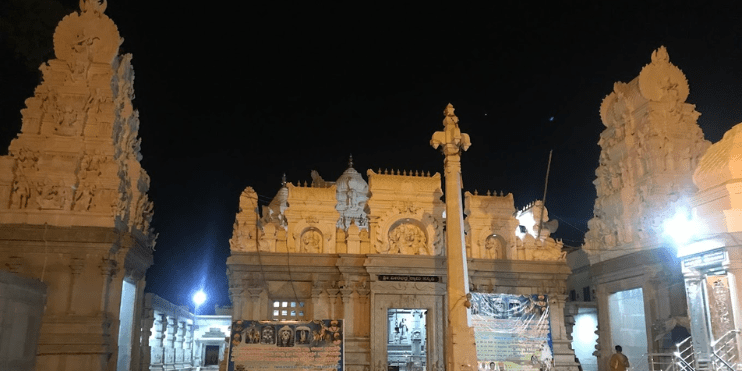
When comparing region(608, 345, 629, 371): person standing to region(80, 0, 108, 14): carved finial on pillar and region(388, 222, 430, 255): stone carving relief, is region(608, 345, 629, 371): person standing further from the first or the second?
region(80, 0, 108, 14): carved finial on pillar

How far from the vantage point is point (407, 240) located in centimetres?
2758

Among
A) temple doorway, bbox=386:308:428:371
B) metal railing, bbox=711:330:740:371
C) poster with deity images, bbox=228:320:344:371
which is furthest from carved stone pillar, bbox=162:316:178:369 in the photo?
metal railing, bbox=711:330:740:371

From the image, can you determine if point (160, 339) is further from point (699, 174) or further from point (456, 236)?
point (699, 174)

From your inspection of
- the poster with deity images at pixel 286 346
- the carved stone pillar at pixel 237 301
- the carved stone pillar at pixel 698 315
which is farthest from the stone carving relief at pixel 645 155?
the carved stone pillar at pixel 237 301

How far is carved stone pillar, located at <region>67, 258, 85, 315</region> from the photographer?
21.7 meters

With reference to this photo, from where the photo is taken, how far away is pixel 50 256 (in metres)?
22.0

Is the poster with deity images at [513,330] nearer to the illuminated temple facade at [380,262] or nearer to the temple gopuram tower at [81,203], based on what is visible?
the illuminated temple facade at [380,262]

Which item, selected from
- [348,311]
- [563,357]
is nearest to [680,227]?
[563,357]

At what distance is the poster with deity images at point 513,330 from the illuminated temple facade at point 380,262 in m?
2.28

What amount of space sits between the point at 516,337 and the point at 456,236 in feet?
23.4

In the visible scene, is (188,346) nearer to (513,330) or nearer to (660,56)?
(513,330)

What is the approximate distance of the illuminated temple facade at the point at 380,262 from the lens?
26.0m

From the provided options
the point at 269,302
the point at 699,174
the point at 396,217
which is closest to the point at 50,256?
the point at 269,302

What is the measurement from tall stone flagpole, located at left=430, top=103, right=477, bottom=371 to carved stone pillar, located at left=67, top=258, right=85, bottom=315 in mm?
13409
